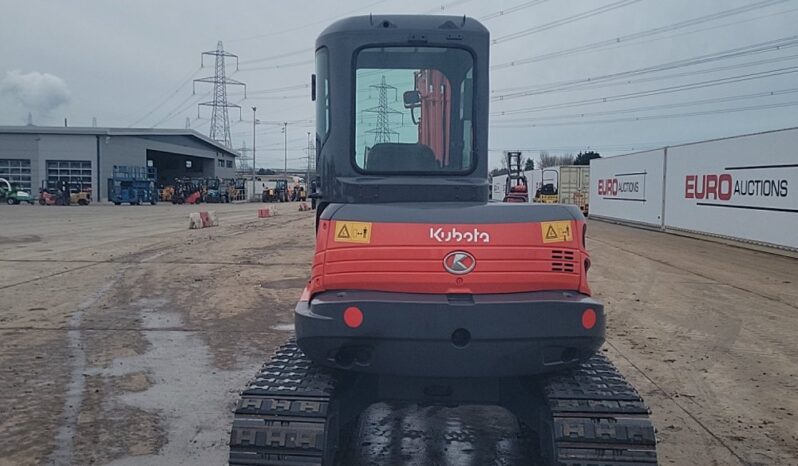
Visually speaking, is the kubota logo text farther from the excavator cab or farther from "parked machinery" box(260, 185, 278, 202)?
"parked machinery" box(260, 185, 278, 202)

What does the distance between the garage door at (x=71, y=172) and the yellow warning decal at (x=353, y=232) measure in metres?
68.9

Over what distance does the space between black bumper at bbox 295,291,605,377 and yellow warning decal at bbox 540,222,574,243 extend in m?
0.31

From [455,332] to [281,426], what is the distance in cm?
103

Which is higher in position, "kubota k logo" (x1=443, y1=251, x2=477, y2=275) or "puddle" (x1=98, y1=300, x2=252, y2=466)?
"kubota k logo" (x1=443, y1=251, x2=477, y2=275)

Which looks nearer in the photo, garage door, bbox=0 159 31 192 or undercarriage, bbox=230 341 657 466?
undercarriage, bbox=230 341 657 466

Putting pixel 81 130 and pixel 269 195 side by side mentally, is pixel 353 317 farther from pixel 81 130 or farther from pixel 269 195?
pixel 269 195

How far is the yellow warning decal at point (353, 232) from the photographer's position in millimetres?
4141

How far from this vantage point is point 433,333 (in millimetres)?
3967

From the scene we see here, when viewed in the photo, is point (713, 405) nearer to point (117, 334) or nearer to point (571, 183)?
point (117, 334)

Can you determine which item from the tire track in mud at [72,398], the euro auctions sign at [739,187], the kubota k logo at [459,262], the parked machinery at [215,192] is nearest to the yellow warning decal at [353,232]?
the kubota k logo at [459,262]

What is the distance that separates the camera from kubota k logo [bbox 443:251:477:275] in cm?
406

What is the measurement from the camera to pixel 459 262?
13.3 ft

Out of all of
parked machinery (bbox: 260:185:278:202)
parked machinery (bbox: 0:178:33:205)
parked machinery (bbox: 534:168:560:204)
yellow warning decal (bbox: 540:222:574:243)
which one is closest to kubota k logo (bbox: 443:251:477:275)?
yellow warning decal (bbox: 540:222:574:243)

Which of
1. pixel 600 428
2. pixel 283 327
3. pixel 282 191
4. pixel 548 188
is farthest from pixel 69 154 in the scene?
pixel 600 428
